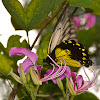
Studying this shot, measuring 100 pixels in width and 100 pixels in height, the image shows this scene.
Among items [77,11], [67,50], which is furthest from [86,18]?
[67,50]

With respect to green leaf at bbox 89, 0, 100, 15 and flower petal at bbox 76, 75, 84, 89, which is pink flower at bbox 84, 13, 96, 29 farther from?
flower petal at bbox 76, 75, 84, 89

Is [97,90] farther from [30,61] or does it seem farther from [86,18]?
[30,61]

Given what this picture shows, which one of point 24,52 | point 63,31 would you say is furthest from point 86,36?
point 24,52

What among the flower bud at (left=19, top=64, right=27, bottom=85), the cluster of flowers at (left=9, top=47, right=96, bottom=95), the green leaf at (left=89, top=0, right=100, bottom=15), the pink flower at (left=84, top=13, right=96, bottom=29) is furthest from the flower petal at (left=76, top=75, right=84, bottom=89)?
the pink flower at (left=84, top=13, right=96, bottom=29)

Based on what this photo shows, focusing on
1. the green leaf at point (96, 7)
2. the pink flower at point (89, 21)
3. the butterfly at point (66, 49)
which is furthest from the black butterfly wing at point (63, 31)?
the pink flower at point (89, 21)

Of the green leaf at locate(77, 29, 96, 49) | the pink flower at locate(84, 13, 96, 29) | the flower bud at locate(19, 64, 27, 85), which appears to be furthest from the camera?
the pink flower at locate(84, 13, 96, 29)

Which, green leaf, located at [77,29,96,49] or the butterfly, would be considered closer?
the butterfly

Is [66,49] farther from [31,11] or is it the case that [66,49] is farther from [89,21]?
[89,21]
